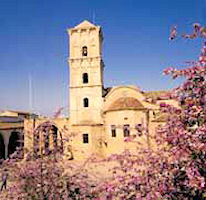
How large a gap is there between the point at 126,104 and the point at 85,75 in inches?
244

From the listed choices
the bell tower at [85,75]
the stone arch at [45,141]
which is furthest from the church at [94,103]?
the stone arch at [45,141]

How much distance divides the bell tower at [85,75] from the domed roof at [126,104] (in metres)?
2.10

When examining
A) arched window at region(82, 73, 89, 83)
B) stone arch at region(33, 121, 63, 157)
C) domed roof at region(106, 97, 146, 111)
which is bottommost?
stone arch at region(33, 121, 63, 157)

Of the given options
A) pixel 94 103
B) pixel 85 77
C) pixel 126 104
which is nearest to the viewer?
pixel 126 104

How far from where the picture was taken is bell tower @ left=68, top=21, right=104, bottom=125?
3231 centimetres

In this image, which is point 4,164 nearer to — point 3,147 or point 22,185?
point 22,185

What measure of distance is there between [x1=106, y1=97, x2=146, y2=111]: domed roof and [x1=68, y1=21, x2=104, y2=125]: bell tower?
2.10 metres

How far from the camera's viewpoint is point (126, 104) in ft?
98.5

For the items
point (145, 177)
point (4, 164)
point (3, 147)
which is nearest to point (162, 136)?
point (145, 177)

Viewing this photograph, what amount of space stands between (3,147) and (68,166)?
2992 centimetres

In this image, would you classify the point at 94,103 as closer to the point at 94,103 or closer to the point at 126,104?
the point at 94,103

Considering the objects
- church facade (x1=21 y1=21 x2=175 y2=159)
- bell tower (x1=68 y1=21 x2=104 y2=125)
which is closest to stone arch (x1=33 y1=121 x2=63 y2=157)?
church facade (x1=21 y1=21 x2=175 y2=159)

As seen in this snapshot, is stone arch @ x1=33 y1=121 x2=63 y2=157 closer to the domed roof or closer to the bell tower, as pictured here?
the domed roof

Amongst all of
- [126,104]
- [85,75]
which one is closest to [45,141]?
[126,104]
